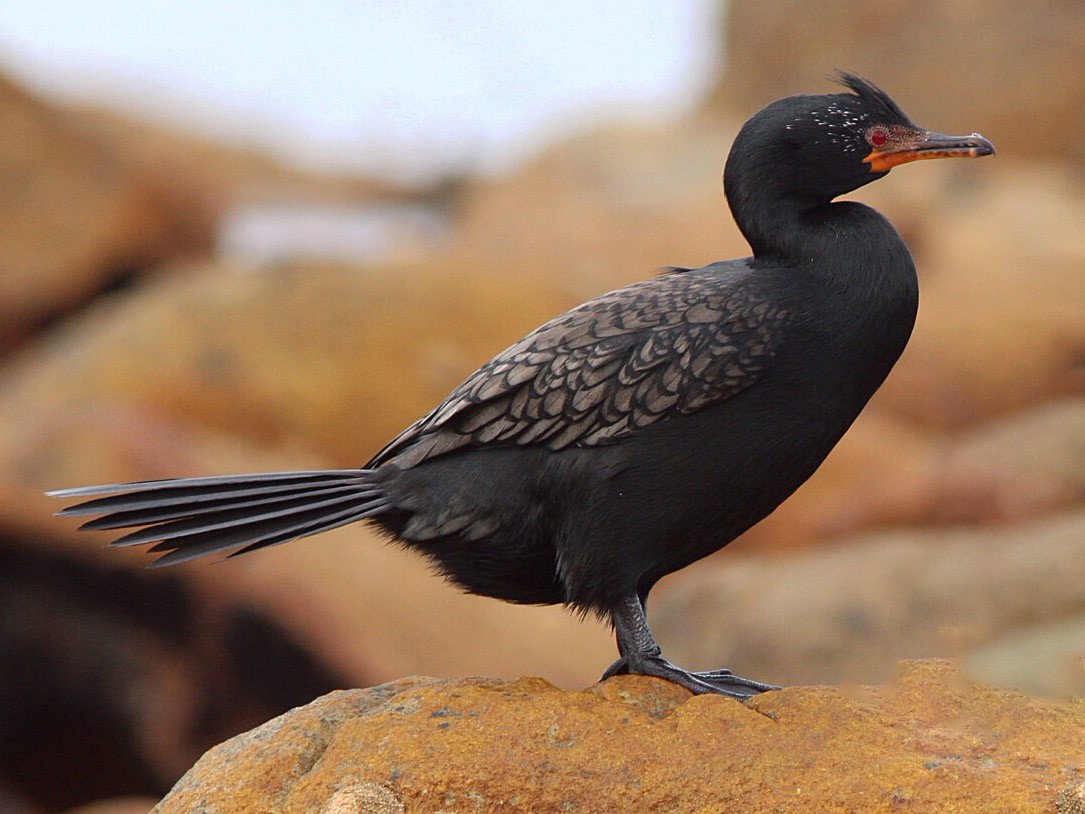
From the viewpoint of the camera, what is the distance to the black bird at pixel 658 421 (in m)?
4.59

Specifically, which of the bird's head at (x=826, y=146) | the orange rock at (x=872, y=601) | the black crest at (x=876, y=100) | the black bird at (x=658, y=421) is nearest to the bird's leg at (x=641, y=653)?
the black bird at (x=658, y=421)

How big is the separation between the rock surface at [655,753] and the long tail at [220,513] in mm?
614

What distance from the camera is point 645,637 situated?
15.8 ft

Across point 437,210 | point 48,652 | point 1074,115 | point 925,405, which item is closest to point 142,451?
point 48,652

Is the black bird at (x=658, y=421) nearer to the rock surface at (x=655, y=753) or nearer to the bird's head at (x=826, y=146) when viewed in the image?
the bird's head at (x=826, y=146)

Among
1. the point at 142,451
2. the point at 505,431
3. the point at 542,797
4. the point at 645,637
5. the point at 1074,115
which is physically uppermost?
the point at 1074,115

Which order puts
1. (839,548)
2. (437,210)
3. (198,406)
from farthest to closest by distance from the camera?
1. (437,210)
2. (198,406)
3. (839,548)

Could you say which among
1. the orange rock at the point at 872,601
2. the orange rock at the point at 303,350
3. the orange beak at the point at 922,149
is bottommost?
the orange rock at the point at 872,601

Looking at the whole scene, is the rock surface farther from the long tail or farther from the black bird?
the long tail

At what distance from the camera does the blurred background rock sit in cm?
837

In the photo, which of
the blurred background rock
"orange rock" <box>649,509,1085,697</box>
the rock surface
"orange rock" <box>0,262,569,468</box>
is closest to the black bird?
the rock surface

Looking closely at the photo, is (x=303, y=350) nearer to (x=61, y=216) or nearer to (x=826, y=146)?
(x=61, y=216)

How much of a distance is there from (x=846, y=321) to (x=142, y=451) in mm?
5280

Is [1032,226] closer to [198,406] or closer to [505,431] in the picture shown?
[198,406]
